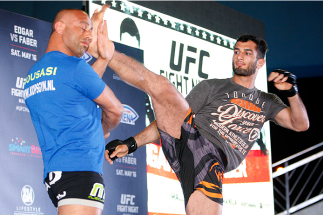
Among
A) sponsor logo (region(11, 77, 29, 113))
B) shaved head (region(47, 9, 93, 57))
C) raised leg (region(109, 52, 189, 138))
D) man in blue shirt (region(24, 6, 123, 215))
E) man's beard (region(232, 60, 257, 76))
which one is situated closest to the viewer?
man in blue shirt (region(24, 6, 123, 215))

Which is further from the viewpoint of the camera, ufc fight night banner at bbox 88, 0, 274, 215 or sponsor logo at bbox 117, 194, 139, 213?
ufc fight night banner at bbox 88, 0, 274, 215

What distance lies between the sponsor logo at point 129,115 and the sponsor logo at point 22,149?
34.9 inches

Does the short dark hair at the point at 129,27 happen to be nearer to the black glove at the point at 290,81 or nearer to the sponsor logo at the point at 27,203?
the sponsor logo at the point at 27,203

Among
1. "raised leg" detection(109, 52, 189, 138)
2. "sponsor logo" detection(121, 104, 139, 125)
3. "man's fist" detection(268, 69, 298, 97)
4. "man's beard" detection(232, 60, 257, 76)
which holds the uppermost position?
"man's beard" detection(232, 60, 257, 76)

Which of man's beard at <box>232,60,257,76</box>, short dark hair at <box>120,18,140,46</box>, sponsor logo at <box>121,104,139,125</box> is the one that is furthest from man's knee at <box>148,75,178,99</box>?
short dark hair at <box>120,18,140,46</box>

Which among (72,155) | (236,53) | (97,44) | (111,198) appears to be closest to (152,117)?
(111,198)

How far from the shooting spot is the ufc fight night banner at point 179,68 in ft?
12.1

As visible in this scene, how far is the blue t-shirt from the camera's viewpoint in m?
1.42

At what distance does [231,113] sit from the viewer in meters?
2.33

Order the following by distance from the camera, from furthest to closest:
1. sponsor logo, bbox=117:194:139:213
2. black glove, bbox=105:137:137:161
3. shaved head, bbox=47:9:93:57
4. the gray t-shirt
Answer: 1. sponsor logo, bbox=117:194:139:213
2. the gray t-shirt
3. black glove, bbox=105:137:137:161
4. shaved head, bbox=47:9:93:57

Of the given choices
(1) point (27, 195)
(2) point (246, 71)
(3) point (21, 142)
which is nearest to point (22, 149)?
(3) point (21, 142)

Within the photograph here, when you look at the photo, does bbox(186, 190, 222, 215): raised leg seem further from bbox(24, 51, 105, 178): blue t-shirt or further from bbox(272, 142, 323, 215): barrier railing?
bbox(272, 142, 323, 215): barrier railing

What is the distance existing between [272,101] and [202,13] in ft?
8.57

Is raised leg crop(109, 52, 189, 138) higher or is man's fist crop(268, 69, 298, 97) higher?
man's fist crop(268, 69, 298, 97)
